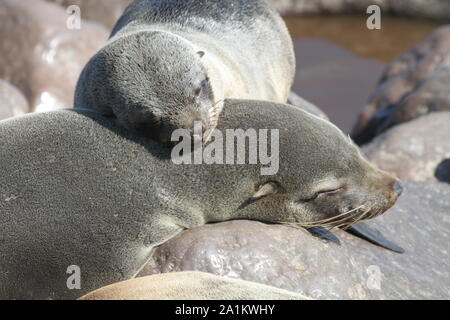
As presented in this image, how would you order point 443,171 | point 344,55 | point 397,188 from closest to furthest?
point 397,188
point 443,171
point 344,55

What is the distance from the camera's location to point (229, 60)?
6.51m

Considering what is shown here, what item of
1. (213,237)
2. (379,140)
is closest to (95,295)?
(213,237)

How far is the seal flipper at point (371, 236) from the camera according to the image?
520 cm

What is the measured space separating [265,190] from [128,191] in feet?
A: 2.77

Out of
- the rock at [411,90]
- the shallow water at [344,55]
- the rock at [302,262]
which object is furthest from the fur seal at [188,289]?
the shallow water at [344,55]

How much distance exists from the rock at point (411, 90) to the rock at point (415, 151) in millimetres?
1022

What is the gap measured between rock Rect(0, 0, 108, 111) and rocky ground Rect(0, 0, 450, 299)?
1 cm

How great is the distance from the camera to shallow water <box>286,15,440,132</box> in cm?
1316

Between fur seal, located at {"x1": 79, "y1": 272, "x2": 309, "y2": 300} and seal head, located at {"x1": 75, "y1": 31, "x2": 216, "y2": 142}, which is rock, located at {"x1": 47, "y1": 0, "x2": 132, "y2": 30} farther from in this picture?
fur seal, located at {"x1": 79, "y1": 272, "x2": 309, "y2": 300}

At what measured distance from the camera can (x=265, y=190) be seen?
15.7 feet

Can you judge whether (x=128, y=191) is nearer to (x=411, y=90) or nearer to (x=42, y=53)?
(x=42, y=53)

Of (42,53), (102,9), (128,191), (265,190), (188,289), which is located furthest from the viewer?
(102,9)

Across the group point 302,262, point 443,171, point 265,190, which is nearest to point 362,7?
point 443,171
